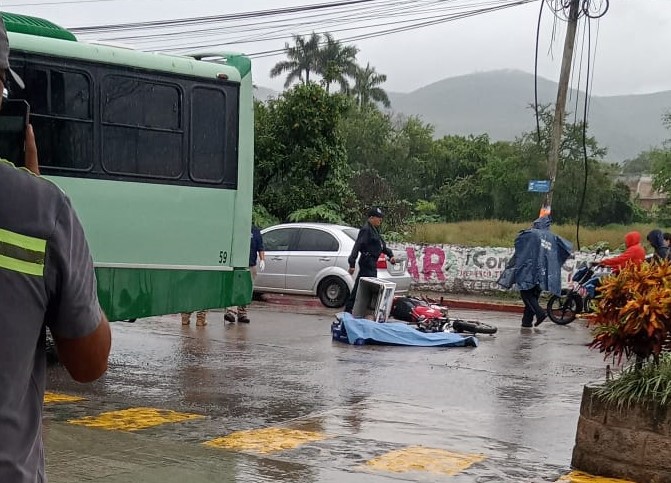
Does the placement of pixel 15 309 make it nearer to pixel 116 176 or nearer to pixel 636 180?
pixel 116 176

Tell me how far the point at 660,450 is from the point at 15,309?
16.4ft

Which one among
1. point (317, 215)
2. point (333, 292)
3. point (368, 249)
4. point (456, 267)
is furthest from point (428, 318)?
point (317, 215)

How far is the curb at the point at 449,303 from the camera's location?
2002 centimetres

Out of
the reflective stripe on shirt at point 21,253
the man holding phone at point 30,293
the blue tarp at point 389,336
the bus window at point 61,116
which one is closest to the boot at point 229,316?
the blue tarp at point 389,336

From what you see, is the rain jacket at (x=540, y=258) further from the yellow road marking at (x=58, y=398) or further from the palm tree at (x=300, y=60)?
the palm tree at (x=300, y=60)

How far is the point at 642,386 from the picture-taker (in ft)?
20.6

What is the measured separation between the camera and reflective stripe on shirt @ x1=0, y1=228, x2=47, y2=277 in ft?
6.58

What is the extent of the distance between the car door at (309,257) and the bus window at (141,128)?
28.6ft

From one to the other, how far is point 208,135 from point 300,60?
64.4 metres

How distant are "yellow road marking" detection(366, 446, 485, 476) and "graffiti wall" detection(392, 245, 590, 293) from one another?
1706 cm

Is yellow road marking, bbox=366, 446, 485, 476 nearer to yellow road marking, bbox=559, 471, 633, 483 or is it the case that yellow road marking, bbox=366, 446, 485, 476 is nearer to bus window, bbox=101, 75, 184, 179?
yellow road marking, bbox=559, 471, 633, 483

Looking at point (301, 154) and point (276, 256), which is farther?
point (301, 154)

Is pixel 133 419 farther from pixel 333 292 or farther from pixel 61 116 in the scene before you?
pixel 333 292

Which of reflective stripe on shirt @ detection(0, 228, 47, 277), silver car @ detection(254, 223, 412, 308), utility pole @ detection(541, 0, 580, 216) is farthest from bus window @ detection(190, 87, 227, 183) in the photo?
utility pole @ detection(541, 0, 580, 216)
